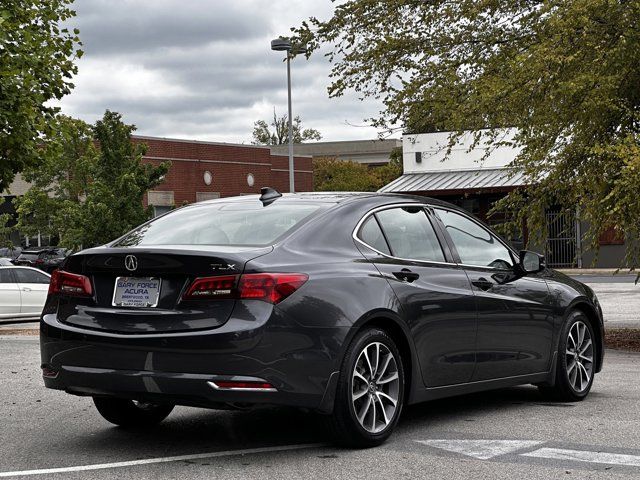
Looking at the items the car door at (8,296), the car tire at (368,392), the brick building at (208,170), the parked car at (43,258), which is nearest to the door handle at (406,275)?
the car tire at (368,392)

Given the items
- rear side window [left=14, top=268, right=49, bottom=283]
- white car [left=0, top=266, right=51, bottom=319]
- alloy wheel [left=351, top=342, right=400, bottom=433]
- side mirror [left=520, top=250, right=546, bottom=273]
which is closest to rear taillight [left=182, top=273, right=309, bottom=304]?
alloy wheel [left=351, top=342, right=400, bottom=433]

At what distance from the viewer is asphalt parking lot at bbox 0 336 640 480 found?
6133 millimetres

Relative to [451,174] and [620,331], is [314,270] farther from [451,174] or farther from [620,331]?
[451,174]

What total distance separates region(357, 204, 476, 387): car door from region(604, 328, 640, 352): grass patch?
7.33 metres

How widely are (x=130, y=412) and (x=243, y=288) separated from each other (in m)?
1.93

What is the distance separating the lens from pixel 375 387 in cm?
679

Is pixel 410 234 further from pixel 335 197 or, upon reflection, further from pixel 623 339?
pixel 623 339

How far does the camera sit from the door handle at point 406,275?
716 cm

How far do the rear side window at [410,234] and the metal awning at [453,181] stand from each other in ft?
119


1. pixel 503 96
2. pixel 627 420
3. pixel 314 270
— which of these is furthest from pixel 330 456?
pixel 503 96

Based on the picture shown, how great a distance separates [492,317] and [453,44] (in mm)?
9201

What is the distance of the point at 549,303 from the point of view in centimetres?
859

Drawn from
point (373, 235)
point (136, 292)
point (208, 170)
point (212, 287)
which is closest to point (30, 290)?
point (373, 235)

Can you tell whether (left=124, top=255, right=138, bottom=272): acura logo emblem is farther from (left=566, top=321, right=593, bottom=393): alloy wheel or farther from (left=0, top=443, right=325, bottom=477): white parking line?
(left=566, top=321, right=593, bottom=393): alloy wheel
